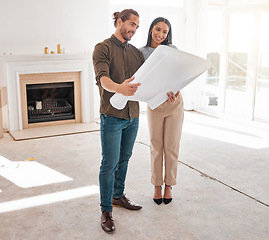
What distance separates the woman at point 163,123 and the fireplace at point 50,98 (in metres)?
2.98

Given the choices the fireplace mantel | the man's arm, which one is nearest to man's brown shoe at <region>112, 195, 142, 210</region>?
the man's arm

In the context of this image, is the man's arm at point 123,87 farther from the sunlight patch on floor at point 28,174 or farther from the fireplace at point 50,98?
the fireplace at point 50,98

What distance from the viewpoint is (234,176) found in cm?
354

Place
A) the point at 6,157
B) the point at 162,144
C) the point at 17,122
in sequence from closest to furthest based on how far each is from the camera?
the point at 162,144 < the point at 6,157 < the point at 17,122

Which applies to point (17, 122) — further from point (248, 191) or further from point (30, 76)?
point (248, 191)

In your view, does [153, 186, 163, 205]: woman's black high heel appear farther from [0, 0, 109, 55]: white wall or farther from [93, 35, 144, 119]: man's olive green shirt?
[0, 0, 109, 55]: white wall

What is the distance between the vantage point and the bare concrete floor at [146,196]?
2.53 metres

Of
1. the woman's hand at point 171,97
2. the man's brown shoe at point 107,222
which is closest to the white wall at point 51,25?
the woman's hand at point 171,97

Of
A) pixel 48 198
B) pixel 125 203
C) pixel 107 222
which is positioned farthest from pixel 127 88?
pixel 48 198

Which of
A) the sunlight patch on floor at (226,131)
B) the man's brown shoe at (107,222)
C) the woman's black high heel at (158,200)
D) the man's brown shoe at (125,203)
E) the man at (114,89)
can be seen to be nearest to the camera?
the man at (114,89)

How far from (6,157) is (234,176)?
8.17 ft

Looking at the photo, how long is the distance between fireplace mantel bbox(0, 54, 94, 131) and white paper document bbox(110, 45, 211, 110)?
3.11m

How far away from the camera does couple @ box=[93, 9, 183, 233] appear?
7.50ft

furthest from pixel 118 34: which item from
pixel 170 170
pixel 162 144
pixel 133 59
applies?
pixel 170 170
